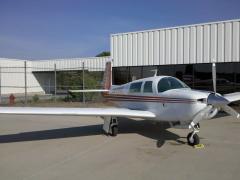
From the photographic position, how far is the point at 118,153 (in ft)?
26.0

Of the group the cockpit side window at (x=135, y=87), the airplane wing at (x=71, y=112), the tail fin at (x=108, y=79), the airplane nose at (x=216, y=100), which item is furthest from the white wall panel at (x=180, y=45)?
the airplane nose at (x=216, y=100)

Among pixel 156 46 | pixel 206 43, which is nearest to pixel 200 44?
pixel 206 43

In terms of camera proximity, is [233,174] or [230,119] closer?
[233,174]

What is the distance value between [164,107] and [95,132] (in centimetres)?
293

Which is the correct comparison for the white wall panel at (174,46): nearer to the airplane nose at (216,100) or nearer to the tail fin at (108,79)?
the tail fin at (108,79)

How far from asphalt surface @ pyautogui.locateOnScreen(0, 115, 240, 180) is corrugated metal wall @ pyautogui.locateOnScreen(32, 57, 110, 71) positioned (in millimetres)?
16812

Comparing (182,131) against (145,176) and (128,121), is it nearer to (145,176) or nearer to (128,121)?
(128,121)

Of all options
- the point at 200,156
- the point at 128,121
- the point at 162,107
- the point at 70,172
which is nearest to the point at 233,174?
the point at 200,156

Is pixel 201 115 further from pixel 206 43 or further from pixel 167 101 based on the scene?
pixel 206 43

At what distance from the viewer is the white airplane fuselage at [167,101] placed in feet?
28.1

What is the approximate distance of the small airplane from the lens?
849 cm

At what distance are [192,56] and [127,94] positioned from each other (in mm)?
8095

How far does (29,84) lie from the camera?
34875 mm

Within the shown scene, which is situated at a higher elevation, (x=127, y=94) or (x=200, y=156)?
(x=127, y=94)
